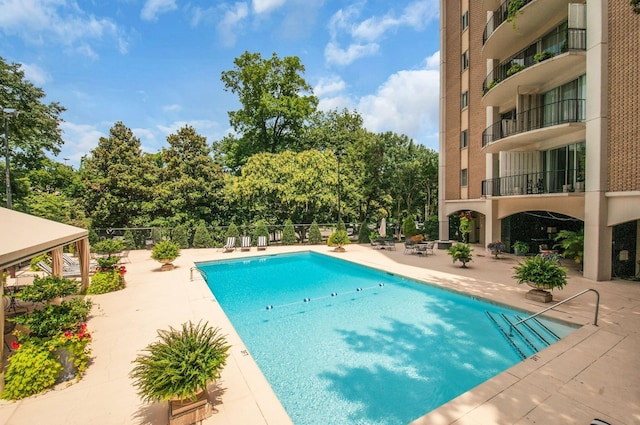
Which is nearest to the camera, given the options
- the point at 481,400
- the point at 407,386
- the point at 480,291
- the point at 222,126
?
the point at 481,400

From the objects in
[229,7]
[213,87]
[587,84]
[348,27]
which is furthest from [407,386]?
[213,87]

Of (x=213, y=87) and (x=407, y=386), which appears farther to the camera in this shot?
(x=213, y=87)

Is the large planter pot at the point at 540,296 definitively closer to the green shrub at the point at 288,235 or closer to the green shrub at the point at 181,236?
the green shrub at the point at 288,235

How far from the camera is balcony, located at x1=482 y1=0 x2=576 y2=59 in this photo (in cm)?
1232

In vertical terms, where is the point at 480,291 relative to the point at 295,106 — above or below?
below

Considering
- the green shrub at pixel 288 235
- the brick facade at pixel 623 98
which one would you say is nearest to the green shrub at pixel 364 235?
the green shrub at pixel 288 235

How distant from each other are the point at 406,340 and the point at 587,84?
11.8 metres

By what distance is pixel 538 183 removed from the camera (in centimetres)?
1377

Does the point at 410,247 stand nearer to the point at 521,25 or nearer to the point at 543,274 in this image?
the point at 543,274

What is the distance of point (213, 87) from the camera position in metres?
34.1

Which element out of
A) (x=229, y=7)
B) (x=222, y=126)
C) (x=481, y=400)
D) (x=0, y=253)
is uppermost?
(x=229, y=7)

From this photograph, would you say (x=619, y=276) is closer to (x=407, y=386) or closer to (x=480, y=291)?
(x=480, y=291)

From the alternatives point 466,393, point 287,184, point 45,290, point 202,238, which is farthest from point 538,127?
point 202,238

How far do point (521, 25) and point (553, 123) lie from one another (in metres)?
4.80
